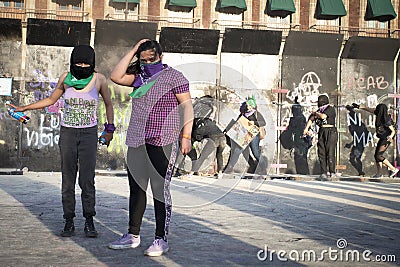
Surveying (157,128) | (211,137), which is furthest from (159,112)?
(211,137)

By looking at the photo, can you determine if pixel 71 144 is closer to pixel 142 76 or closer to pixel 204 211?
pixel 142 76

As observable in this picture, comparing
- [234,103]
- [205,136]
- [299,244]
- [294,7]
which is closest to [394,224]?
[299,244]

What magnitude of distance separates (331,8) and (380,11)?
1775 millimetres

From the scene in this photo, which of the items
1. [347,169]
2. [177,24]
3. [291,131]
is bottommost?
[347,169]

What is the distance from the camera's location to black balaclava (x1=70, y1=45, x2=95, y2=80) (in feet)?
19.0

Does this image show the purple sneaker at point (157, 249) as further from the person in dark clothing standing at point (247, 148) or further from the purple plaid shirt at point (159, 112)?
the person in dark clothing standing at point (247, 148)

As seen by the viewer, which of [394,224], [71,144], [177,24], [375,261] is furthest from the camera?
[177,24]

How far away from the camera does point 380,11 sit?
20844 mm

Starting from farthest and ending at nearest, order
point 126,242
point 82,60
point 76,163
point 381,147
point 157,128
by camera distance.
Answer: point 381,147
point 76,163
point 82,60
point 126,242
point 157,128

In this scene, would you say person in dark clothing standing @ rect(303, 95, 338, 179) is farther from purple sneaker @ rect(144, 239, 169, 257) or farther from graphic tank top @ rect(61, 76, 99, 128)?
purple sneaker @ rect(144, 239, 169, 257)

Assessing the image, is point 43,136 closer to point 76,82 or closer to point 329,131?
point 329,131

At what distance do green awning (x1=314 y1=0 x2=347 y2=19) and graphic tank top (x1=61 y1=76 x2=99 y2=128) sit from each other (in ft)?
53.3

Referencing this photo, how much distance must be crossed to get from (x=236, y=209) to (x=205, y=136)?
20.5 feet

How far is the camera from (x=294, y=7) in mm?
20578
